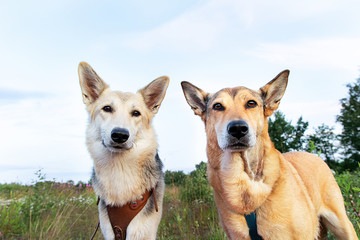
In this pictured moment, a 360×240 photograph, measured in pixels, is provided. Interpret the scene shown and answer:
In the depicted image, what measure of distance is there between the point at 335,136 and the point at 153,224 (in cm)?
4478

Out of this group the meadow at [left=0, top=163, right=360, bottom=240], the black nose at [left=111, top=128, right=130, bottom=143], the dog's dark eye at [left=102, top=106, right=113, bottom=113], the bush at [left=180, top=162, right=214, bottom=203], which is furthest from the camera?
the bush at [left=180, top=162, right=214, bottom=203]

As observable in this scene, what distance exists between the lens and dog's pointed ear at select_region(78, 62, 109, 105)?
4.53 metres

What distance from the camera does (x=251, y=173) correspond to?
346 cm

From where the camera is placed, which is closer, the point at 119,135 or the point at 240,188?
the point at 240,188

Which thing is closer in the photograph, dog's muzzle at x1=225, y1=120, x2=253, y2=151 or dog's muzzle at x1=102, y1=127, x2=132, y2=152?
dog's muzzle at x1=225, y1=120, x2=253, y2=151

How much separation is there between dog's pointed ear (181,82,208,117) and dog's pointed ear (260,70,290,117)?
796mm

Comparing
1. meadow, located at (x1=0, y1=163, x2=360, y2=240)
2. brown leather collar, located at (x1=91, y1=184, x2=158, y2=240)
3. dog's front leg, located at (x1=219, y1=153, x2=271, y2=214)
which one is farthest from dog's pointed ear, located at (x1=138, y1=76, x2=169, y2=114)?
meadow, located at (x1=0, y1=163, x2=360, y2=240)

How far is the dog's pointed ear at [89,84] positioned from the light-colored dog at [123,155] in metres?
0.02

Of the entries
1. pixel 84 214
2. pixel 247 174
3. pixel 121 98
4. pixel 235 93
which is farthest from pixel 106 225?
pixel 84 214

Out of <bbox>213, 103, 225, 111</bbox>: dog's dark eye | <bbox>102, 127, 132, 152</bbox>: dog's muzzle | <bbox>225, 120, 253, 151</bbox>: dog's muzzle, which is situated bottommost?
Answer: <bbox>102, 127, 132, 152</bbox>: dog's muzzle

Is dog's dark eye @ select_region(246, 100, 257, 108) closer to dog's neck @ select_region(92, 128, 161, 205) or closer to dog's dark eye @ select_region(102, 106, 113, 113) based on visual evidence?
dog's neck @ select_region(92, 128, 161, 205)

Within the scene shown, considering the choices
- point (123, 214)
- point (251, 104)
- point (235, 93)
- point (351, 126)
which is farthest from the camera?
point (351, 126)

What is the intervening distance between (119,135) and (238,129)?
153 centimetres

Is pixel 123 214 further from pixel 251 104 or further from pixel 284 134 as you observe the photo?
pixel 284 134
